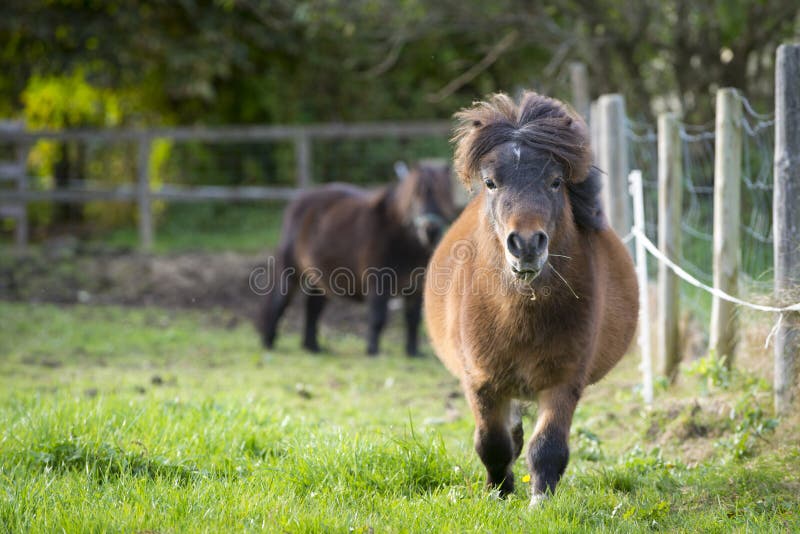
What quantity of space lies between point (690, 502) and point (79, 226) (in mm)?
16951

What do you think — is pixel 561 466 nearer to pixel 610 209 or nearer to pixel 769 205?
pixel 610 209

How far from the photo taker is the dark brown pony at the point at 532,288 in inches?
150

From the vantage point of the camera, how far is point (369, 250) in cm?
981

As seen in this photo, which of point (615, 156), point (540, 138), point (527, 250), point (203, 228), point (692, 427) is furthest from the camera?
point (203, 228)

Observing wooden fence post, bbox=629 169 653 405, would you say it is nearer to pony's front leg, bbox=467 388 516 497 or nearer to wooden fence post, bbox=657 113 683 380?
wooden fence post, bbox=657 113 683 380

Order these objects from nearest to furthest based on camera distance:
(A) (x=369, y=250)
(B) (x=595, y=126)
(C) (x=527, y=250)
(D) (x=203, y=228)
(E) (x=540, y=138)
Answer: (C) (x=527, y=250)
(E) (x=540, y=138)
(B) (x=595, y=126)
(A) (x=369, y=250)
(D) (x=203, y=228)

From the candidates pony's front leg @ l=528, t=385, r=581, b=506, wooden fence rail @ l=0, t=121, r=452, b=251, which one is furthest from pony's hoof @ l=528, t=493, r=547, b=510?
wooden fence rail @ l=0, t=121, r=452, b=251

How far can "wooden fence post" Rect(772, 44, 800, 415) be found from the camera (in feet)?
15.1

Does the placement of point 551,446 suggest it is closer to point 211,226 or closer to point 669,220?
point 669,220

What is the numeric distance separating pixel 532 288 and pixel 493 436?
728 mm

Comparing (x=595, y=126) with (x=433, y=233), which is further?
(x=433, y=233)

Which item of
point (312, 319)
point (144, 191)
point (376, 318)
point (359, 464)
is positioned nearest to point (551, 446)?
point (359, 464)

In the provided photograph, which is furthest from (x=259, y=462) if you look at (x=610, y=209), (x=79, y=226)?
(x=79, y=226)

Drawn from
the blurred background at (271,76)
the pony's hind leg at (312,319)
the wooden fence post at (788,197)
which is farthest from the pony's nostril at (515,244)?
the blurred background at (271,76)
